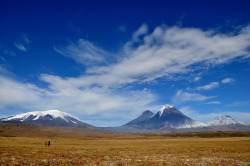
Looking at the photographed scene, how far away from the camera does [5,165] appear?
19.5 metres

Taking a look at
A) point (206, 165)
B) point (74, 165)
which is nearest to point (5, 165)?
point (74, 165)

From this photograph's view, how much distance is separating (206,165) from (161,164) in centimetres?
503

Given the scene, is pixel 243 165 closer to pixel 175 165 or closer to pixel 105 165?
pixel 175 165

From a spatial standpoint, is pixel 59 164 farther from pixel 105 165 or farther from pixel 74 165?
pixel 105 165

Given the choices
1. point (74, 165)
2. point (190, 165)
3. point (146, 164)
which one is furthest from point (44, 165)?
point (190, 165)

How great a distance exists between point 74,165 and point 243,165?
19054mm

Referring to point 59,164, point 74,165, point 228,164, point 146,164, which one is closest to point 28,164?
point 59,164

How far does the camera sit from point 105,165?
2128 cm

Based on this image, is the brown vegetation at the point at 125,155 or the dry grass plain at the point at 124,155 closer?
the dry grass plain at the point at 124,155

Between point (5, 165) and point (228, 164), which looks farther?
point (228, 164)

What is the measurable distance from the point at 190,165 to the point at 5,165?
1994 cm

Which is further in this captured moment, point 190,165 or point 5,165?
point 190,165

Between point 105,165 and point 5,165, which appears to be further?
point 105,165

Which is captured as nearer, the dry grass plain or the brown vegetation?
the dry grass plain
